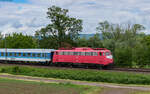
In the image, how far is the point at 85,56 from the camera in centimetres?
3978

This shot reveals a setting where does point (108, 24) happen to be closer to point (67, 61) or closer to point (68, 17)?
point (68, 17)

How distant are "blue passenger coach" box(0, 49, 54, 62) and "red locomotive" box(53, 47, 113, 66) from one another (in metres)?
3.15

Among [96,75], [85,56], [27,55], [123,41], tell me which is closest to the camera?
[96,75]

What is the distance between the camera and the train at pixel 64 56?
126 ft

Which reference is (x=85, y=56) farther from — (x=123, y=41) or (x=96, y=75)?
(x=123, y=41)

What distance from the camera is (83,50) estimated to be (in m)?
40.4

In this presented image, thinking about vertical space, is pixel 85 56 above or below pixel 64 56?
above

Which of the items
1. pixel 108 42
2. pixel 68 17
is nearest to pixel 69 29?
Answer: pixel 68 17

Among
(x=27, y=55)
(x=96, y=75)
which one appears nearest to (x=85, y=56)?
(x=96, y=75)

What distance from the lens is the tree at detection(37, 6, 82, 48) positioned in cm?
6159

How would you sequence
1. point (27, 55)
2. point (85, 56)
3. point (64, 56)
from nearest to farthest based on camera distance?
point (85, 56)
point (64, 56)
point (27, 55)

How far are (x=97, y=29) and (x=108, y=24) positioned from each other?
5.91 metres

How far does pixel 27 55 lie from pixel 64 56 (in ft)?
34.5

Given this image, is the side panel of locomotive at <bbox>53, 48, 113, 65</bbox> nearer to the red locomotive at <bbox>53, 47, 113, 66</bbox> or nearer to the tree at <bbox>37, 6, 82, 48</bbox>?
the red locomotive at <bbox>53, 47, 113, 66</bbox>
